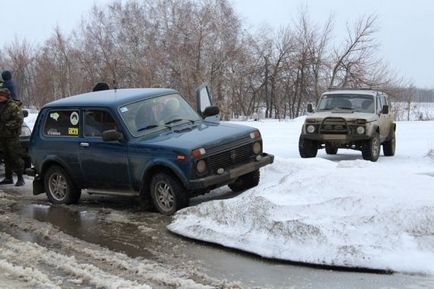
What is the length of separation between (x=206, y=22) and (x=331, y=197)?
33806 millimetres

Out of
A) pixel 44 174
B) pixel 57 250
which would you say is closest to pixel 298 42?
pixel 44 174

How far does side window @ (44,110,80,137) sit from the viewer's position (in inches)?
358

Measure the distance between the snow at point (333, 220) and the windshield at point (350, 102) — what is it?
21.0 feet

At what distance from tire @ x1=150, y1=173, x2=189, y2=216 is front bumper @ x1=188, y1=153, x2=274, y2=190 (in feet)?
0.88

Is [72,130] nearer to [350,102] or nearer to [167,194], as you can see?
[167,194]

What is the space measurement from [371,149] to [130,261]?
28.4 ft

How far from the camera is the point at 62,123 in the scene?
9297mm

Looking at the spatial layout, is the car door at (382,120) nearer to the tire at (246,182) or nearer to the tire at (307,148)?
the tire at (307,148)

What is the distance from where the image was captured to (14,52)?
6272 centimetres

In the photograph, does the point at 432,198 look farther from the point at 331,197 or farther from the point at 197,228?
the point at 197,228

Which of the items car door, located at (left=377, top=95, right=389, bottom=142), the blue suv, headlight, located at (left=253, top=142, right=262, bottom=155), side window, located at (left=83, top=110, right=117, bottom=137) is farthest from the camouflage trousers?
car door, located at (left=377, top=95, right=389, bottom=142)

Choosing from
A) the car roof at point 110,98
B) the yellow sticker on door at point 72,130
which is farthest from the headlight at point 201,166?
the yellow sticker on door at point 72,130

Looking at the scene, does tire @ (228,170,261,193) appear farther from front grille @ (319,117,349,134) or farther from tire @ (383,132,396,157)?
tire @ (383,132,396,157)

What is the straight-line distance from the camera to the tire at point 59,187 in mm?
9312
